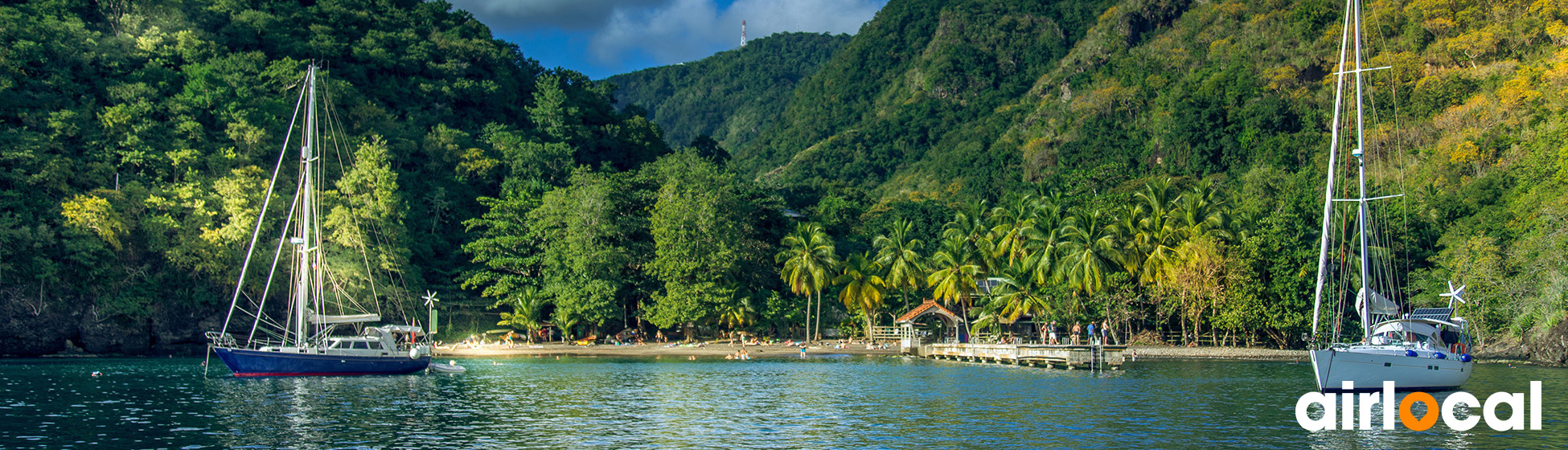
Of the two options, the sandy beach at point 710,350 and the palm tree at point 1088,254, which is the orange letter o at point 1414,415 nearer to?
the sandy beach at point 710,350

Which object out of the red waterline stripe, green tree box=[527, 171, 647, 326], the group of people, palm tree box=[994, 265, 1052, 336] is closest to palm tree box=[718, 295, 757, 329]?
green tree box=[527, 171, 647, 326]

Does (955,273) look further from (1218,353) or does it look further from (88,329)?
(88,329)

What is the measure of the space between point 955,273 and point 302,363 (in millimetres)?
37848

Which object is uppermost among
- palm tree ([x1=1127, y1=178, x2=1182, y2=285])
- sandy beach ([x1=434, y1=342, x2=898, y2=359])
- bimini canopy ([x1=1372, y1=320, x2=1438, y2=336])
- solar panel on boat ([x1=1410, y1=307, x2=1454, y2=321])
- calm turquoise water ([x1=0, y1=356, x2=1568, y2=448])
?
palm tree ([x1=1127, y1=178, x2=1182, y2=285])

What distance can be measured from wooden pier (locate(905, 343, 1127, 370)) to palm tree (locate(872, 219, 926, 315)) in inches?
387

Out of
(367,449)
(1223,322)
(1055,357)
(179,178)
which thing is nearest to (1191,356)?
(1223,322)

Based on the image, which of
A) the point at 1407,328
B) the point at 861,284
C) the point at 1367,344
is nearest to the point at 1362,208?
the point at 1407,328

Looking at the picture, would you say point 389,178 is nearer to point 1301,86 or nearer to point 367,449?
point 367,449

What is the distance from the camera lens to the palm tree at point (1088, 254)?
58531mm

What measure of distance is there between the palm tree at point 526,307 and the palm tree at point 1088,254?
106 ft

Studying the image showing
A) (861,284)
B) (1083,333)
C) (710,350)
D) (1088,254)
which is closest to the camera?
(1088,254)

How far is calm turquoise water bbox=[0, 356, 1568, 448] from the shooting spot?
79.0 feet

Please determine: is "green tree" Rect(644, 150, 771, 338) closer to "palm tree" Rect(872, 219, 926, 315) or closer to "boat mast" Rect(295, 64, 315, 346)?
"palm tree" Rect(872, 219, 926, 315)

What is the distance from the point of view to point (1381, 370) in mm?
31594
